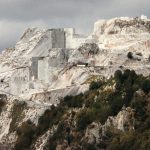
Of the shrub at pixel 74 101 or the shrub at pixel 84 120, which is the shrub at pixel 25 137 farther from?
the shrub at pixel 84 120

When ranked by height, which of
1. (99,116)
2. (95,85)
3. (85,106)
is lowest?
(99,116)

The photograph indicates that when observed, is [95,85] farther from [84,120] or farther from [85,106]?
[84,120]

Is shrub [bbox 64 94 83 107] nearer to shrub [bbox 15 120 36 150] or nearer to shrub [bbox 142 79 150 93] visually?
shrub [bbox 15 120 36 150]

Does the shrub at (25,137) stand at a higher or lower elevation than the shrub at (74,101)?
lower

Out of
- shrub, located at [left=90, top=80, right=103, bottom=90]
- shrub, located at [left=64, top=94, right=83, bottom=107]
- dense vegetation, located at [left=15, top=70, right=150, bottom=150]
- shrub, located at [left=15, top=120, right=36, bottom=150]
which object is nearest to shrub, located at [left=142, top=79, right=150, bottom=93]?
dense vegetation, located at [left=15, top=70, right=150, bottom=150]

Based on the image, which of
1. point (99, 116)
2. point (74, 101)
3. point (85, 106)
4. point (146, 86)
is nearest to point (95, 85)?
point (74, 101)

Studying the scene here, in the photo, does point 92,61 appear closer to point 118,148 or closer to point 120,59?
point 120,59

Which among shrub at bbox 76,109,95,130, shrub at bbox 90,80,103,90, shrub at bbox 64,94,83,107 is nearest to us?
shrub at bbox 76,109,95,130

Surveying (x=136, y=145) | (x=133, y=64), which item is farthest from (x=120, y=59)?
(x=136, y=145)

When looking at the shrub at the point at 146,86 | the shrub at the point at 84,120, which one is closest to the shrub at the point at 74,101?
the shrub at the point at 84,120
